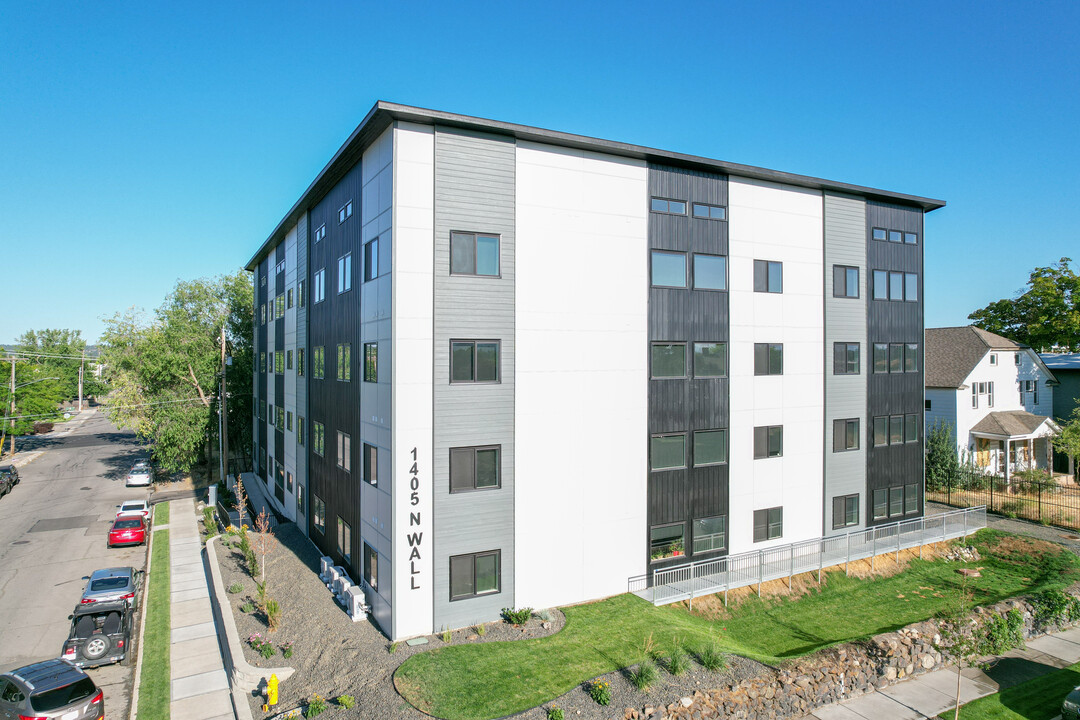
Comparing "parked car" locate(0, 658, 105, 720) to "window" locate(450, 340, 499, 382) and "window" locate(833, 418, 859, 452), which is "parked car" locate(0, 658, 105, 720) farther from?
"window" locate(833, 418, 859, 452)

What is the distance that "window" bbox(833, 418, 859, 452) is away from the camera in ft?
76.2

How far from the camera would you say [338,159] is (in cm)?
1905

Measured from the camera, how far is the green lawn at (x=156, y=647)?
14.1m

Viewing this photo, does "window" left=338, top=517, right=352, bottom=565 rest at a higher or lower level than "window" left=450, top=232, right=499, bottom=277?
lower

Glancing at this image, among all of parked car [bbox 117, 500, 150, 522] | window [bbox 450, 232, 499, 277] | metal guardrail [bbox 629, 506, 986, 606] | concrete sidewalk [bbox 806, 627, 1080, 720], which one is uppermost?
window [bbox 450, 232, 499, 277]

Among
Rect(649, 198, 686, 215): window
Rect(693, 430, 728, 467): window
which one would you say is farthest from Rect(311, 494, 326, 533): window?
Rect(649, 198, 686, 215): window

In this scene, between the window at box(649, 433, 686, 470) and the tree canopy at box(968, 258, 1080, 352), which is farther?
the tree canopy at box(968, 258, 1080, 352)

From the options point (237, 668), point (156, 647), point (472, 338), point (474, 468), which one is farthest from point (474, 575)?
point (156, 647)

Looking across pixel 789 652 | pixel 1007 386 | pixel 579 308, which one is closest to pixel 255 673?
pixel 579 308

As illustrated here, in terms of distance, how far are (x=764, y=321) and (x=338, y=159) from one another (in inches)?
647

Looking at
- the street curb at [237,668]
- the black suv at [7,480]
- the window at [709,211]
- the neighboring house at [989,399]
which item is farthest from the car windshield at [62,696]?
the neighboring house at [989,399]

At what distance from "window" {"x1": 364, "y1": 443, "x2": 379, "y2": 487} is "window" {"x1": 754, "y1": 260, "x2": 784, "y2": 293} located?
14.8m

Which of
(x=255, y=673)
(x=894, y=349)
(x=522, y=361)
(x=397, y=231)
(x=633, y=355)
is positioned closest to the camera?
(x=255, y=673)

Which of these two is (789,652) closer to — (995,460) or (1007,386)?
(995,460)
